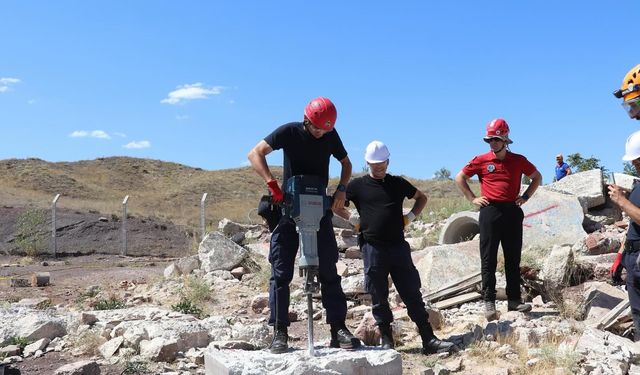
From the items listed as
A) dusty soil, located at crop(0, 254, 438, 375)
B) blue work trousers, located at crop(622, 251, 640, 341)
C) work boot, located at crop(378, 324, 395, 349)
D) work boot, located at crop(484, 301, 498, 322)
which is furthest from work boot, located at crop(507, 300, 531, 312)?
work boot, located at crop(378, 324, 395, 349)

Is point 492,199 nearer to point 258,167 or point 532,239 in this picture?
point 258,167

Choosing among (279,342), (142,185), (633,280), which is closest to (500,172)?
(633,280)

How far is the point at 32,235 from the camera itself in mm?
17641

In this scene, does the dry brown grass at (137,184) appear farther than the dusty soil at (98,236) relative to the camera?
Yes

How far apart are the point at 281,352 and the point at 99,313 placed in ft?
10.6

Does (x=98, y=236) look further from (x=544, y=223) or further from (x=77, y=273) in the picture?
(x=544, y=223)

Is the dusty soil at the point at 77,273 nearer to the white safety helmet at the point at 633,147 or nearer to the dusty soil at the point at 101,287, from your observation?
the dusty soil at the point at 101,287

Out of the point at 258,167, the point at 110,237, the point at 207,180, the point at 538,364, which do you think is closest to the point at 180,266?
the point at 258,167

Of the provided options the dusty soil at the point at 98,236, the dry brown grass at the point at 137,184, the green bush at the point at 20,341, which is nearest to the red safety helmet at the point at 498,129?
the green bush at the point at 20,341

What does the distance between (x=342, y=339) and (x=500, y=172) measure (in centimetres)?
248

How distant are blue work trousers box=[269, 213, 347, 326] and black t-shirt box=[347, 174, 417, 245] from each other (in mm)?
566

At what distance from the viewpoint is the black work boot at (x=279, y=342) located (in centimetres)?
450

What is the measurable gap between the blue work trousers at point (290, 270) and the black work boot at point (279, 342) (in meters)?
0.04

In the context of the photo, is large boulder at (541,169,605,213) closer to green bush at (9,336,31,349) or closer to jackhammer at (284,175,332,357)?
jackhammer at (284,175,332,357)
